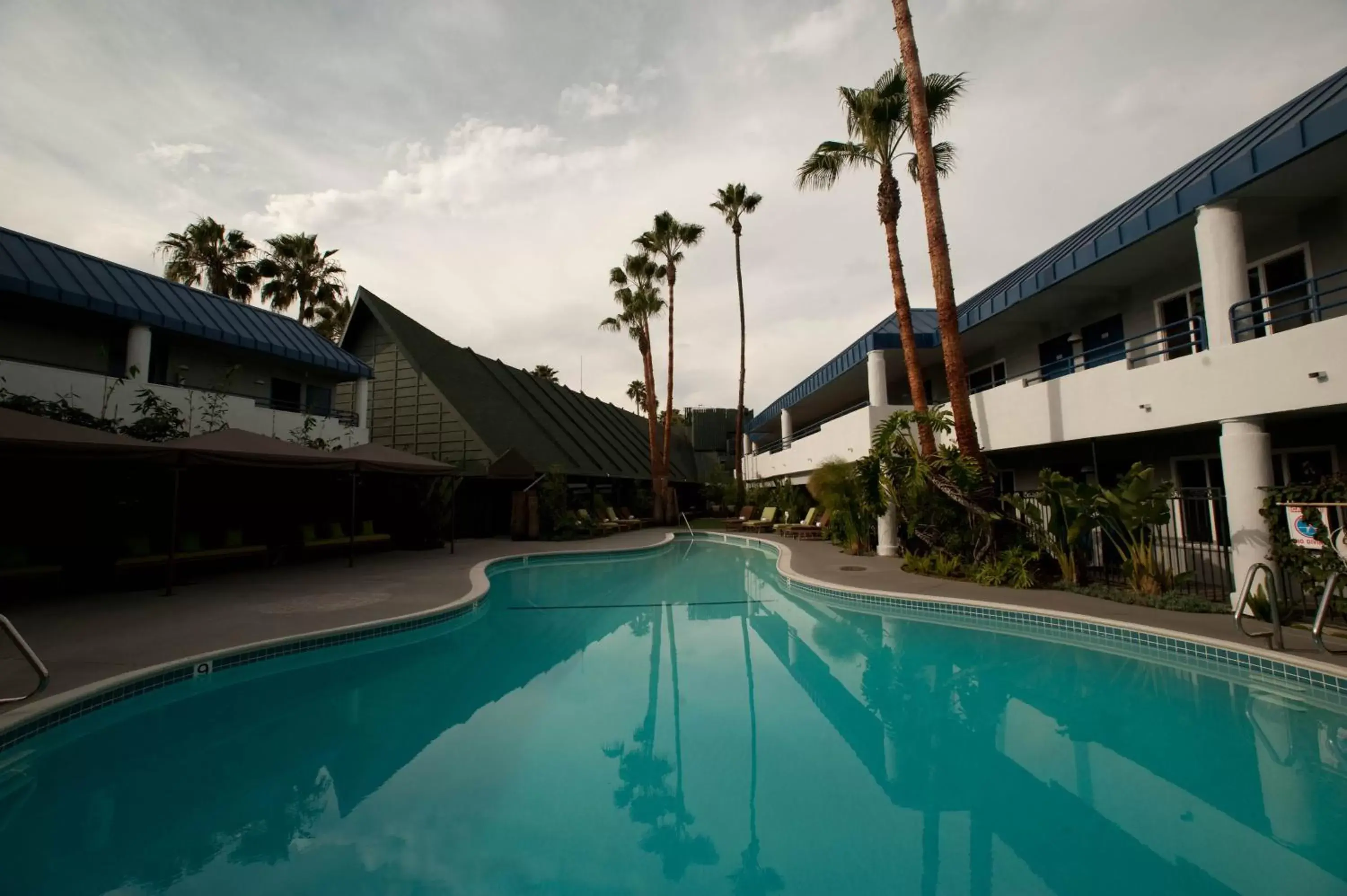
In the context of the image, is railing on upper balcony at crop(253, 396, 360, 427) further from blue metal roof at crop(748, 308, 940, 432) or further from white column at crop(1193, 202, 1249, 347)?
white column at crop(1193, 202, 1249, 347)

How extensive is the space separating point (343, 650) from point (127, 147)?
9.54 metres

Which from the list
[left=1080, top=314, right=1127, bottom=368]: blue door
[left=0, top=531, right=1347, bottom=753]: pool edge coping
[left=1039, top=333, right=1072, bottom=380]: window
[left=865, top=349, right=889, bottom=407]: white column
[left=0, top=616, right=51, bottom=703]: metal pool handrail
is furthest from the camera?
[left=865, top=349, right=889, bottom=407]: white column

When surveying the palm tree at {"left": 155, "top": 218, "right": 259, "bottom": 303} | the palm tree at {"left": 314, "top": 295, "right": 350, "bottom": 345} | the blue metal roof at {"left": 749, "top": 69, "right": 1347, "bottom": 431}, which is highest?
the palm tree at {"left": 155, "top": 218, "right": 259, "bottom": 303}

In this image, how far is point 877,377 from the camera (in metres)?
15.6

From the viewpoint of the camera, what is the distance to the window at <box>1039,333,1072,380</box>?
45.2 ft

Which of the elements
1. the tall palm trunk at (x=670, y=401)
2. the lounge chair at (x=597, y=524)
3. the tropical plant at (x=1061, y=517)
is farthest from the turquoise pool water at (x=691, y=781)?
the tall palm trunk at (x=670, y=401)

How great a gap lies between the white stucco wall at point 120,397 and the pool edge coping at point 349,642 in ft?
30.2

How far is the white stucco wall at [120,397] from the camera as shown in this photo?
11727mm

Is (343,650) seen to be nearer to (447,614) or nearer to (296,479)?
(447,614)

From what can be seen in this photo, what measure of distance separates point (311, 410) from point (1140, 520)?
22247mm

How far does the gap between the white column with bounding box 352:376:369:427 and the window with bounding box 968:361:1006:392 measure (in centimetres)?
2040

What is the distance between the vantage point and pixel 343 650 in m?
7.62

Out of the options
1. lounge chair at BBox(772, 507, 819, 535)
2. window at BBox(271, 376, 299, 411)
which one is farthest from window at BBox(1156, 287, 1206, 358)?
window at BBox(271, 376, 299, 411)

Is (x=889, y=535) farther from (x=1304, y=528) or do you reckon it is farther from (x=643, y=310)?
(x=643, y=310)
